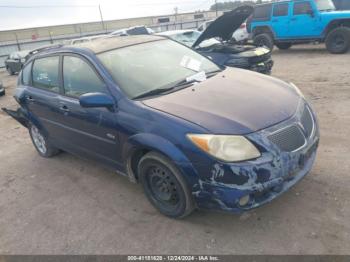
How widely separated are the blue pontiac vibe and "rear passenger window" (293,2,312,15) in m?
9.43

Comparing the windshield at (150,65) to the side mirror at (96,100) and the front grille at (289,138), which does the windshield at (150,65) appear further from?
the front grille at (289,138)

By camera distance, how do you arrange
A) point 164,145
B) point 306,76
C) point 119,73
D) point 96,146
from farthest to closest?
point 306,76 → point 96,146 → point 119,73 → point 164,145

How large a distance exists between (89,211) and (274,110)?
2.22 meters

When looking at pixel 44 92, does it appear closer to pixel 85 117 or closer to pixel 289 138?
pixel 85 117

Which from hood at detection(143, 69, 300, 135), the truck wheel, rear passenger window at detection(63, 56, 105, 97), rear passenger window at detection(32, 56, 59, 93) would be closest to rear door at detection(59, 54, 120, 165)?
rear passenger window at detection(63, 56, 105, 97)

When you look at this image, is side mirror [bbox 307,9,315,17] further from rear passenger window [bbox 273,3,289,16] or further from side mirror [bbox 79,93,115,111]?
side mirror [bbox 79,93,115,111]

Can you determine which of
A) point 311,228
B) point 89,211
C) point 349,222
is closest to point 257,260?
point 311,228

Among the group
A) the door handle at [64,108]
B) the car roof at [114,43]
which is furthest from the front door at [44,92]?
the car roof at [114,43]

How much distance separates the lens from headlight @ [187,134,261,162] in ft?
8.60

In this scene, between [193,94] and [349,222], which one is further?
[193,94]

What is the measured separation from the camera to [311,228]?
9.42 ft

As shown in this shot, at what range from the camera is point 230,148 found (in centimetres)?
263

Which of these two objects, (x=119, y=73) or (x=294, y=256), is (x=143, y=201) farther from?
(x=294, y=256)

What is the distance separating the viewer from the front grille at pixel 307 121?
3.03 m
